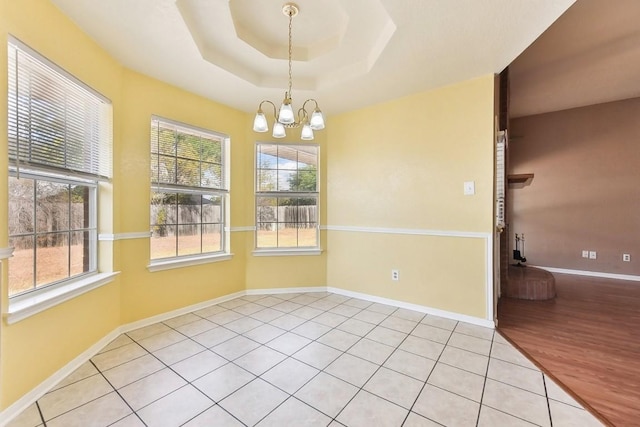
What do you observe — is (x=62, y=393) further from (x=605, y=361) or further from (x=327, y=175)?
(x=605, y=361)

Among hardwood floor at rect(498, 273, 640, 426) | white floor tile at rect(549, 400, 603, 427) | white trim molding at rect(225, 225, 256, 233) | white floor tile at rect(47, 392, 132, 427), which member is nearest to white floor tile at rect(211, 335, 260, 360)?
white floor tile at rect(47, 392, 132, 427)

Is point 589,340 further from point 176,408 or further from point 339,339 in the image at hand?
point 176,408

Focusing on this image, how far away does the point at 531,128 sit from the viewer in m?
5.18

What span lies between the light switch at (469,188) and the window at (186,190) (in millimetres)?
2793

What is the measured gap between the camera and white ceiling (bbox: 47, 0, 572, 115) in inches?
69.4

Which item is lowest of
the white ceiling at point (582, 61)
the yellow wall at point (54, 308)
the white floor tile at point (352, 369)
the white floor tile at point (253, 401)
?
the white floor tile at point (253, 401)

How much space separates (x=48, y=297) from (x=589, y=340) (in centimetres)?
423

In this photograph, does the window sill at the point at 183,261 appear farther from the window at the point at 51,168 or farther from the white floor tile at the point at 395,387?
the white floor tile at the point at 395,387

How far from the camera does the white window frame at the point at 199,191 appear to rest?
270 cm

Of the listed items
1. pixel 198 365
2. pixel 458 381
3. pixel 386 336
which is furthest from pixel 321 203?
pixel 458 381

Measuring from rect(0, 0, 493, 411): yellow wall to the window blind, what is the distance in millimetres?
86

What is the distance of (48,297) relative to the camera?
1672 millimetres

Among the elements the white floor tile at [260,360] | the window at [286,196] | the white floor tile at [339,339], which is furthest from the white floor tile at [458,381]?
the window at [286,196]

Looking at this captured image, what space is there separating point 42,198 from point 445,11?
9.87 feet
